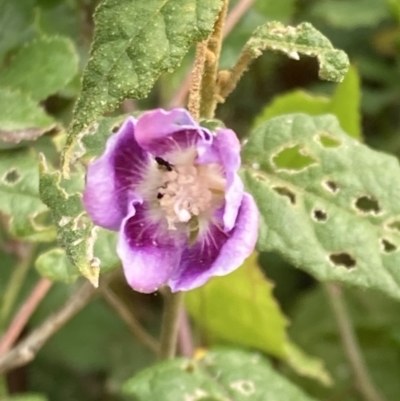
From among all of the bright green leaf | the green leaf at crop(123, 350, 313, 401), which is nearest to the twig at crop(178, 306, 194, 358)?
the bright green leaf

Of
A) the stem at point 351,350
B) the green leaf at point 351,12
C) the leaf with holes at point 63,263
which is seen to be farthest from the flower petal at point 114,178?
the green leaf at point 351,12

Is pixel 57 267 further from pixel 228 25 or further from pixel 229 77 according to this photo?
pixel 228 25

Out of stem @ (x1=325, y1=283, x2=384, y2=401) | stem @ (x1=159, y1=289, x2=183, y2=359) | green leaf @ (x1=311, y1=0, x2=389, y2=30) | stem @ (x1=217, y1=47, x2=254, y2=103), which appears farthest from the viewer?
green leaf @ (x1=311, y1=0, x2=389, y2=30)

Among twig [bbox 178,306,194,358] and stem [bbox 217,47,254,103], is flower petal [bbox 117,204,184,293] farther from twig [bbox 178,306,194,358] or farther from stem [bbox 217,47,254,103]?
twig [bbox 178,306,194,358]

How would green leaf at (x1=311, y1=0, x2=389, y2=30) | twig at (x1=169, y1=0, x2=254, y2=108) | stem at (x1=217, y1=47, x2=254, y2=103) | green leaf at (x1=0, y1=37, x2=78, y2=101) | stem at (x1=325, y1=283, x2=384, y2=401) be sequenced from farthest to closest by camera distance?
green leaf at (x1=311, y1=0, x2=389, y2=30) < stem at (x1=325, y1=283, x2=384, y2=401) < twig at (x1=169, y1=0, x2=254, y2=108) < green leaf at (x1=0, y1=37, x2=78, y2=101) < stem at (x1=217, y1=47, x2=254, y2=103)

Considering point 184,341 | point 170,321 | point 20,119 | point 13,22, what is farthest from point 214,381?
point 13,22

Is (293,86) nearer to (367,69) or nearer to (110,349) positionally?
(367,69)

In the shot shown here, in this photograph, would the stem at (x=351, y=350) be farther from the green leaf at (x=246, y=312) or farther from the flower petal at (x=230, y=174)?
the flower petal at (x=230, y=174)
